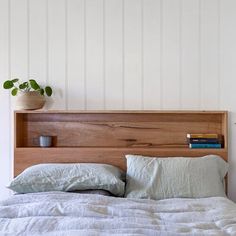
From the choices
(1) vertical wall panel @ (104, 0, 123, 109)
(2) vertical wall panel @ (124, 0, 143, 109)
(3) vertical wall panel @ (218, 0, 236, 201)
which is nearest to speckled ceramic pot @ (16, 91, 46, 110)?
(1) vertical wall panel @ (104, 0, 123, 109)

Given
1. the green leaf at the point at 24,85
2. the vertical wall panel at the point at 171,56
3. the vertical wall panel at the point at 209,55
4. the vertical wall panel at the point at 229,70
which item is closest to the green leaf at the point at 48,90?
the green leaf at the point at 24,85

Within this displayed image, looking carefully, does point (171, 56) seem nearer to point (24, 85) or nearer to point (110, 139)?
point (110, 139)

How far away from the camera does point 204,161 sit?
7.77 ft

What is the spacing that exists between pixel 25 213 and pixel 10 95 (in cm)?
135

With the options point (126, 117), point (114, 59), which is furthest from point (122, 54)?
point (126, 117)

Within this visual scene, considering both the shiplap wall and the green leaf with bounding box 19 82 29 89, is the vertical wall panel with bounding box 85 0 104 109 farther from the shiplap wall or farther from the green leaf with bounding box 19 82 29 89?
the green leaf with bounding box 19 82 29 89

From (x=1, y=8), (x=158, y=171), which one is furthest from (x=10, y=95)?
(x=158, y=171)

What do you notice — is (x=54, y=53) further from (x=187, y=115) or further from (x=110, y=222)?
(x=110, y=222)

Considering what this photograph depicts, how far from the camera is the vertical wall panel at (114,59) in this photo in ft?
8.85

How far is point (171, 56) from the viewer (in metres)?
2.68

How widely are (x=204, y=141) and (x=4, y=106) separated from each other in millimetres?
1560

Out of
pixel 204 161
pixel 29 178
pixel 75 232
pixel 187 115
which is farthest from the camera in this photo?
pixel 187 115

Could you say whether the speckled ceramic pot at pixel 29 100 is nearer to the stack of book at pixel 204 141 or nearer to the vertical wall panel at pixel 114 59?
the vertical wall panel at pixel 114 59

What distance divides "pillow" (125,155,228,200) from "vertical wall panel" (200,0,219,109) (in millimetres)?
490
